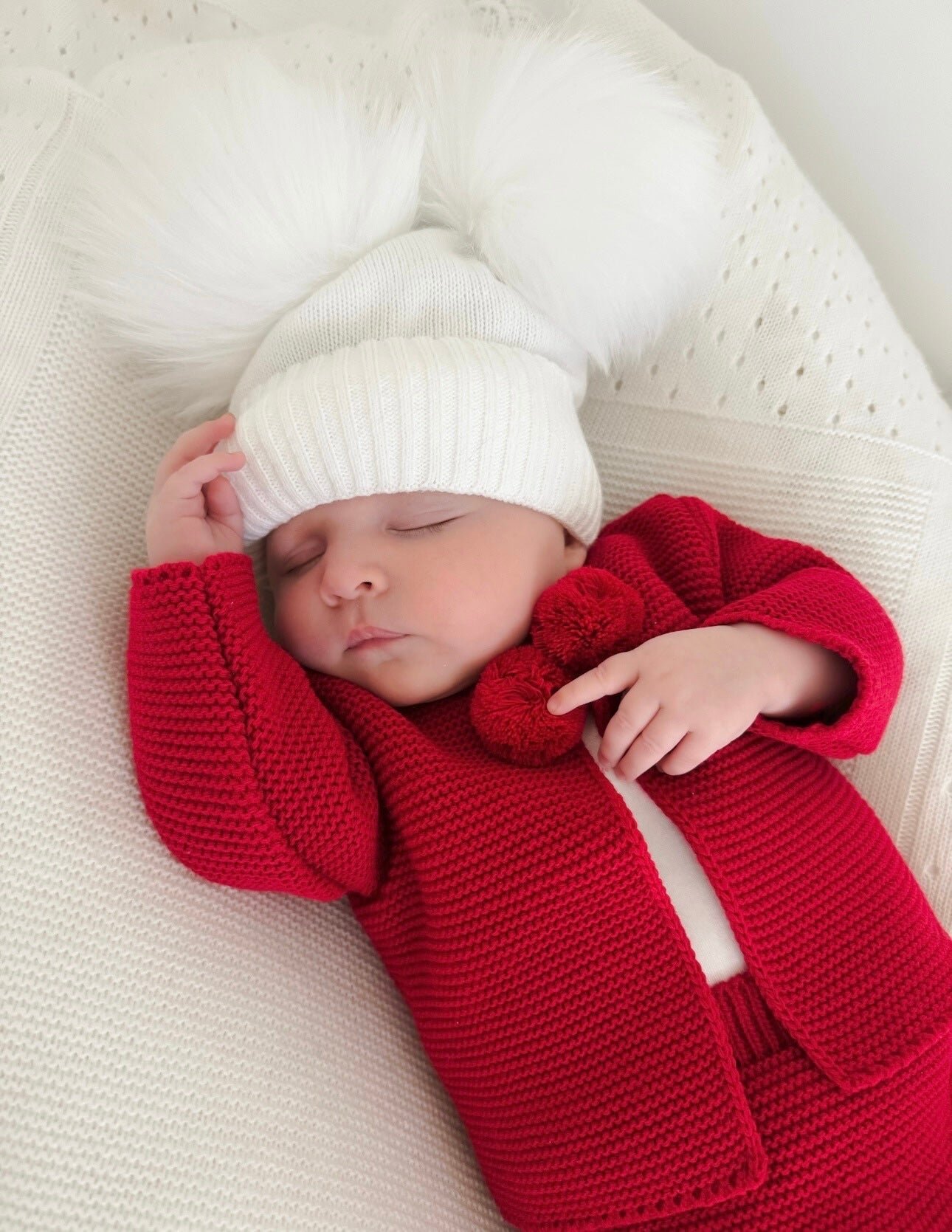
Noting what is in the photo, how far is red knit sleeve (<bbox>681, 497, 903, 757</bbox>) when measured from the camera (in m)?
1.04

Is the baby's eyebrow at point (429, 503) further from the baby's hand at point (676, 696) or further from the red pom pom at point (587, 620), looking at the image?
the baby's hand at point (676, 696)

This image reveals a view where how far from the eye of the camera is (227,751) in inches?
38.1

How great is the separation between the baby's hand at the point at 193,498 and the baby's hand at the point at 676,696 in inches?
16.4

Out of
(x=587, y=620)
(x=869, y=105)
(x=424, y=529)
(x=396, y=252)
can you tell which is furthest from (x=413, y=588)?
(x=869, y=105)

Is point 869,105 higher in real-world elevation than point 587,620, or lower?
higher

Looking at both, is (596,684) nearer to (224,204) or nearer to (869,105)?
(224,204)

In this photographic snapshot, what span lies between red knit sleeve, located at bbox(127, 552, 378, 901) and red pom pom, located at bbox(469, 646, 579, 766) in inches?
6.0

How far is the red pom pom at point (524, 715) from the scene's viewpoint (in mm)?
1045

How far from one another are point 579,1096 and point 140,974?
431 millimetres

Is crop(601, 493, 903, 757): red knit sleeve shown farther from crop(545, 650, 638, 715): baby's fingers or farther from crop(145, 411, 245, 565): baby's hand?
crop(145, 411, 245, 565): baby's hand

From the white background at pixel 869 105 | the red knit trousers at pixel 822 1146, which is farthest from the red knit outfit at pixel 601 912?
the white background at pixel 869 105

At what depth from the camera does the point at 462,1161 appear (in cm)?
112

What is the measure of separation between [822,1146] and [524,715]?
49 centimetres

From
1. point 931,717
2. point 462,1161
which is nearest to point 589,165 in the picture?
point 931,717
